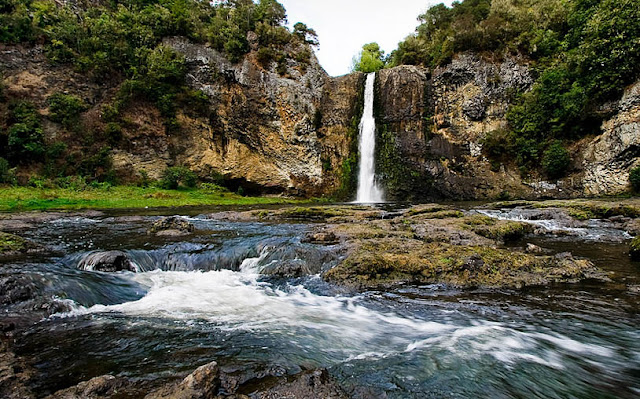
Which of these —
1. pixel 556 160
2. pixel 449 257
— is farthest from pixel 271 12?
pixel 449 257

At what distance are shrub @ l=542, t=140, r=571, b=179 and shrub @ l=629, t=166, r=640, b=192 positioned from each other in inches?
182

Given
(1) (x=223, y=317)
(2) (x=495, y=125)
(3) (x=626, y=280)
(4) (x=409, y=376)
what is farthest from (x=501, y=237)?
(2) (x=495, y=125)

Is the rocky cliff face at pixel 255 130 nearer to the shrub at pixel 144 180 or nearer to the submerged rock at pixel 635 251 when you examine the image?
the shrub at pixel 144 180

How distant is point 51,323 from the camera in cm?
433

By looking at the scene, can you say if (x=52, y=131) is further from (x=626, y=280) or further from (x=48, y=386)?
(x=626, y=280)

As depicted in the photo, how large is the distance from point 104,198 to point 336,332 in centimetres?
2546

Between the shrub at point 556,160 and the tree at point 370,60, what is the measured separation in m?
30.5

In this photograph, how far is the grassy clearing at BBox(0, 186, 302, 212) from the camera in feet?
65.1

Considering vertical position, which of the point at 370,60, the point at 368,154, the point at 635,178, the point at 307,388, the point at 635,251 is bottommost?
the point at 307,388

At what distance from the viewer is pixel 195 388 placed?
2387 mm

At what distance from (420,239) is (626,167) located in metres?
23.2

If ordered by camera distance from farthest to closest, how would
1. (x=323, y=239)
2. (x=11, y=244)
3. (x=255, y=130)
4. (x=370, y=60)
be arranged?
(x=370, y=60) < (x=255, y=130) < (x=323, y=239) < (x=11, y=244)

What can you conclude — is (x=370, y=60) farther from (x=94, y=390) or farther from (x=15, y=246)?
(x=94, y=390)

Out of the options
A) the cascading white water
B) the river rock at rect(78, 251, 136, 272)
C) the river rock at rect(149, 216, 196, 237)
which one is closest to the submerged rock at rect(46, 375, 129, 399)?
the river rock at rect(78, 251, 136, 272)
